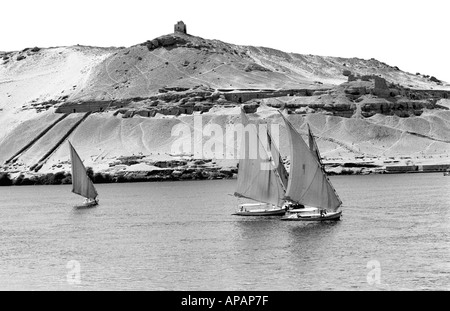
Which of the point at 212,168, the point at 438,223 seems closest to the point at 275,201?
the point at 438,223

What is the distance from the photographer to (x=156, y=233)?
68.6 metres

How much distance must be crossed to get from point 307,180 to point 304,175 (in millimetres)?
422

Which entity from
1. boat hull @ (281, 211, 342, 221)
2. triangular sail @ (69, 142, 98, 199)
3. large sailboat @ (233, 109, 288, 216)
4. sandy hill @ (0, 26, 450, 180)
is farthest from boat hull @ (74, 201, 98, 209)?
sandy hill @ (0, 26, 450, 180)

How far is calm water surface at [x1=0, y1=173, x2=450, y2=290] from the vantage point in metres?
46.2

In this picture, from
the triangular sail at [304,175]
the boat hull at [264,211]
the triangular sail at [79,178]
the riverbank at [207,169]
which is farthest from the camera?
the riverbank at [207,169]

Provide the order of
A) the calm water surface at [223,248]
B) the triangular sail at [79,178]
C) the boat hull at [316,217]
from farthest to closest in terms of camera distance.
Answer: the triangular sail at [79,178] < the boat hull at [316,217] < the calm water surface at [223,248]

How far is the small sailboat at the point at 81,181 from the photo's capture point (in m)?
98.0

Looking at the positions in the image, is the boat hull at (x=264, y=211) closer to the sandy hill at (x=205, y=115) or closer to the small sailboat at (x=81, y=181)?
the small sailboat at (x=81, y=181)

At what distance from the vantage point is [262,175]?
72.8m

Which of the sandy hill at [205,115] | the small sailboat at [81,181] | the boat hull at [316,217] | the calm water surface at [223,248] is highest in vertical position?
the sandy hill at [205,115]

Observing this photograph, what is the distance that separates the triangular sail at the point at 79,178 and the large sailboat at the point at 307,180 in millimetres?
36218

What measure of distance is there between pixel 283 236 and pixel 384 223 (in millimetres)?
10012

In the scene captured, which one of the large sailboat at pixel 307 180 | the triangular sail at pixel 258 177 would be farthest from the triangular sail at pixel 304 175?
the triangular sail at pixel 258 177

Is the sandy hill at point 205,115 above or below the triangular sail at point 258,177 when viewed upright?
above
